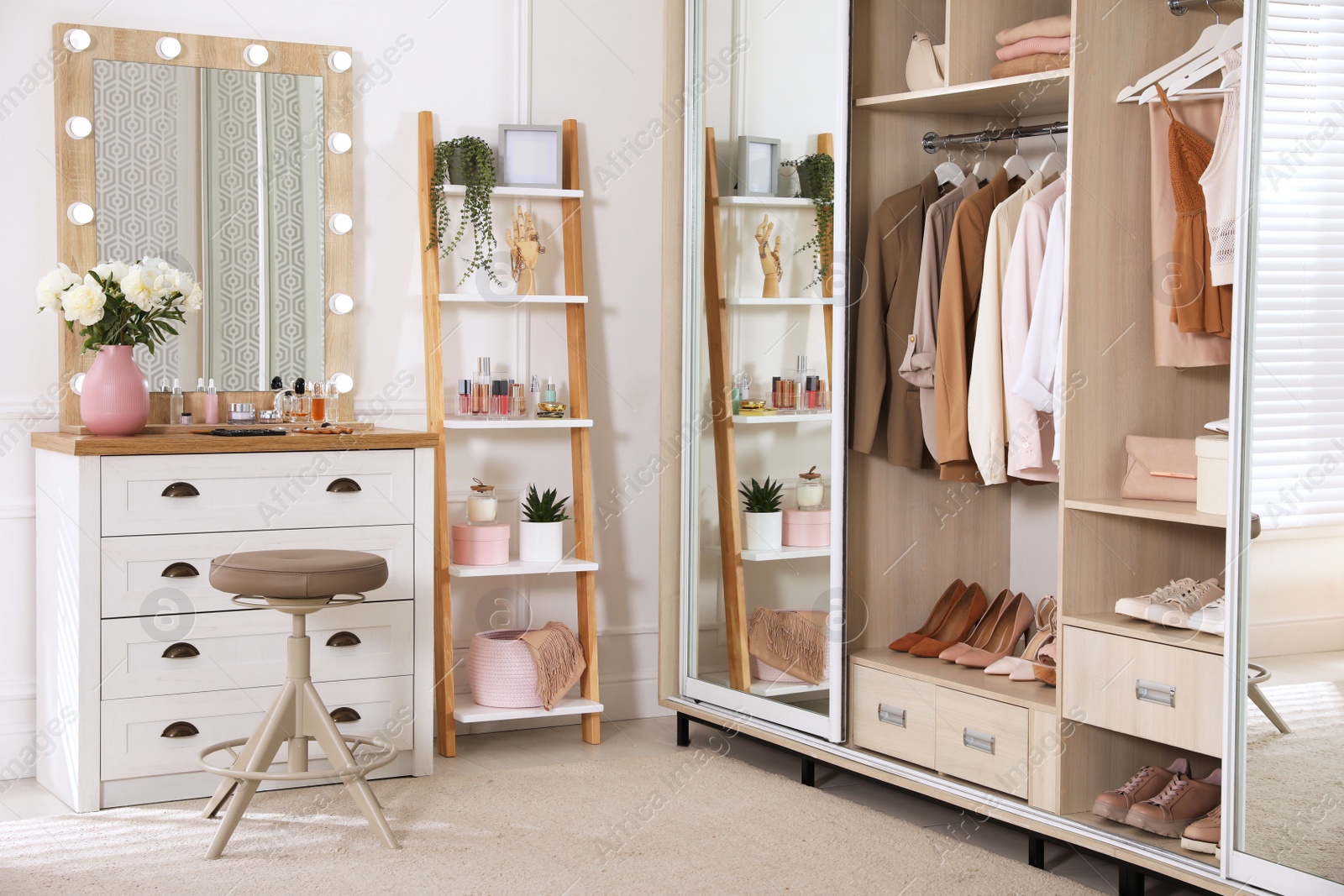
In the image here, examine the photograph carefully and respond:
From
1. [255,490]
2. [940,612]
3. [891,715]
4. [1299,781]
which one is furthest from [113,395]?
[1299,781]

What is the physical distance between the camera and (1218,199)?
2559mm

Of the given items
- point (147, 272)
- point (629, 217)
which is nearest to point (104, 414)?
point (147, 272)

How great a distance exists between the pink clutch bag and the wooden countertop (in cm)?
175

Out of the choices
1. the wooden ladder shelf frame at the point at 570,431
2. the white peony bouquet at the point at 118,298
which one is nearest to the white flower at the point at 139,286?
the white peony bouquet at the point at 118,298

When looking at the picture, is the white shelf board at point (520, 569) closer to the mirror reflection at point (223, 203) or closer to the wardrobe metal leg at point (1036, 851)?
the mirror reflection at point (223, 203)

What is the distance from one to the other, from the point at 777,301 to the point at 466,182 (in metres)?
1.04

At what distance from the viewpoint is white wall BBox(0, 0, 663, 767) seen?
341cm

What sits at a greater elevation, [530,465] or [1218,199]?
[1218,199]

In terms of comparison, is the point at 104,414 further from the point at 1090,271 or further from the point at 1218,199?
the point at 1218,199

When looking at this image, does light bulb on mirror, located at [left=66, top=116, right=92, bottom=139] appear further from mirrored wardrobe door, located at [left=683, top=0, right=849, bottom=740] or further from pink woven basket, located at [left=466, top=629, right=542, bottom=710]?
pink woven basket, located at [left=466, top=629, right=542, bottom=710]

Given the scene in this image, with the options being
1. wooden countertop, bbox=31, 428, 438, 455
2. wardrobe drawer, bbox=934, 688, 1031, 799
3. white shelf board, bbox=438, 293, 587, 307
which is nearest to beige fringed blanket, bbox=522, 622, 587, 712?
wooden countertop, bbox=31, 428, 438, 455

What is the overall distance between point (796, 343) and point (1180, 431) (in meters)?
1.01

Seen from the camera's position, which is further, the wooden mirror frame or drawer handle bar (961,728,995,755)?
the wooden mirror frame

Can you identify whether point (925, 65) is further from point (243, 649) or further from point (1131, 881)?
point (243, 649)
